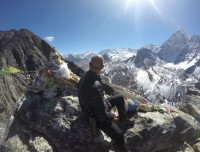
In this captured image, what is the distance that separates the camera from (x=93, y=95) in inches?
362

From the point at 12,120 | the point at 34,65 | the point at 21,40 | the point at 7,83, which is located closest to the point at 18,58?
the point at 34,65

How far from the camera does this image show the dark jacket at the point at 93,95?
360 inches

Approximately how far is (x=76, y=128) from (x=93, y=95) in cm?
218

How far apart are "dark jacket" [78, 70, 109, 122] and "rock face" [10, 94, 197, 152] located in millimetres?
1454

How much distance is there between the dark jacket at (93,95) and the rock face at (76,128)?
4.77ft

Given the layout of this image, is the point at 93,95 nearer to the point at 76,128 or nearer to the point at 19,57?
the point at 76,128

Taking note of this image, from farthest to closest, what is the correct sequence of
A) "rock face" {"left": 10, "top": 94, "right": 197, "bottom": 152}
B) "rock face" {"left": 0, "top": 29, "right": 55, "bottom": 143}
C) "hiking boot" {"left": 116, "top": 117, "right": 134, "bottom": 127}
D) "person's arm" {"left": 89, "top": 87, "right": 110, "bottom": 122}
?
"rock face" {"left": 0, "top": 29, "right": 55, "bottom": 143} < "hiking boot" {"left": 116, "top": 117, "right": 134, "bottom": 127} < "rock face" {"left": 10, "top": 94, "right": 197, "bottom": 152} < "person's arm" {"left": 89, "top": 87, "right": 110, "bottom": 122}

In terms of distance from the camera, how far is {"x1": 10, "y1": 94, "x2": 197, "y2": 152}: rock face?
34.0 feet

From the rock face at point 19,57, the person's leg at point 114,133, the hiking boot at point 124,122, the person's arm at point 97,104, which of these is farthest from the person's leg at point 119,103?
the rock face at point 19,57

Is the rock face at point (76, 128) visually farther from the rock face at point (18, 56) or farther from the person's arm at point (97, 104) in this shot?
the rock face at point (18, 56)

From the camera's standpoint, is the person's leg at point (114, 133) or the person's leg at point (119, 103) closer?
the person's leg at point (114, 133)

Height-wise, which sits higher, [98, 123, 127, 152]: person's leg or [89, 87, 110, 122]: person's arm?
[89, 87, 110, 122]: person's arm

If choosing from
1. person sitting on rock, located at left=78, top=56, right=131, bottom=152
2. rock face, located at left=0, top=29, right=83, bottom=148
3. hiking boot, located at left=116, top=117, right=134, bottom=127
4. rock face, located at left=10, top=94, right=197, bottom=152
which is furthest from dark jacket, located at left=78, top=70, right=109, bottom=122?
rock face, located at left=0, top=29, right=83, bottom=148

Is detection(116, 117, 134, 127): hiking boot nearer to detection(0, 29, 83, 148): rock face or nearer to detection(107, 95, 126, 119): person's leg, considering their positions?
detection(107, 95, 126, 119): person's leg
